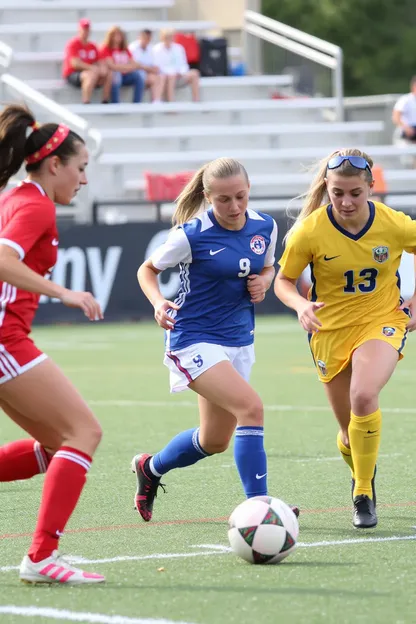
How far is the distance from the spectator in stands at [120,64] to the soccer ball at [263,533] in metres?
18.3

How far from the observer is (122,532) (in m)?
6.32

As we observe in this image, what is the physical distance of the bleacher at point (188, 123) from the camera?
2367 cm

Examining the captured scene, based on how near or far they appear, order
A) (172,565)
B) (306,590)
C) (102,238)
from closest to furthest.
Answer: (306,590)
(172,565)
(102,238)

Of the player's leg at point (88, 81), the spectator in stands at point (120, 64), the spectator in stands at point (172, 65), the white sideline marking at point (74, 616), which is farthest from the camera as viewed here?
the spectator in stands at point (172, 65)

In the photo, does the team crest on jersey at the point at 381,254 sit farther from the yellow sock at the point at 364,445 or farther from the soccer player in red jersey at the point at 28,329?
the soccer player in red jersey at the point at 28,329

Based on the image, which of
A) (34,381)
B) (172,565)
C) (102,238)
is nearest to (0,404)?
(34,381)

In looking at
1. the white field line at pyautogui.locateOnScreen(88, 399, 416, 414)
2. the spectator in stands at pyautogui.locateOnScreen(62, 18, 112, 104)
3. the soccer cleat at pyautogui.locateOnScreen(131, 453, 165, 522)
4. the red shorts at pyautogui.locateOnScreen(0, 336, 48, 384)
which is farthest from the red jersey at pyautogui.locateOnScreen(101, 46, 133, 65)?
the red shorts at pyautogui.locateOnScreen(0, 336, 48, 384)

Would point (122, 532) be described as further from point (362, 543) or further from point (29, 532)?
point (362, 543)

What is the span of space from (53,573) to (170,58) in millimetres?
20396

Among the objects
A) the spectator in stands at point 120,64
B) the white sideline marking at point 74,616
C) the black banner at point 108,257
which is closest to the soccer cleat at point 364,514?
the white sideline marking at point 74,616

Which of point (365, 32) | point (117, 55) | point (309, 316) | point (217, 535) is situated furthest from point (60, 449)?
point (365, 32)

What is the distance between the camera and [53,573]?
197 inches

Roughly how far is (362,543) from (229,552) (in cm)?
61

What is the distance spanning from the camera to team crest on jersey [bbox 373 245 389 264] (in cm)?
657
